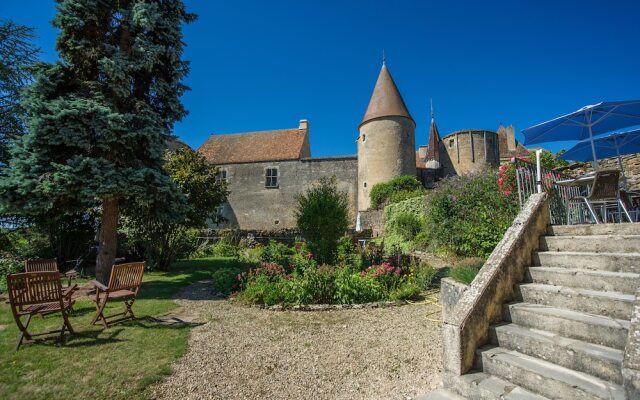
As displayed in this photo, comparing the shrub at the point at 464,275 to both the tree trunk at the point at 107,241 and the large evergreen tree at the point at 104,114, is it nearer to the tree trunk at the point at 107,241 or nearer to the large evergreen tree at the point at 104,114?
the large evergreen tree at the point at 104,114

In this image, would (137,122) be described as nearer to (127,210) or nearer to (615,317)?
(127,210)

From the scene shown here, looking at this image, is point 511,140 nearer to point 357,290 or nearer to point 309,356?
point 357,290

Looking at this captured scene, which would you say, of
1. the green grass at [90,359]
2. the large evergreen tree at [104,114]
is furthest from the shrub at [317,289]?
the large evergreen tree at [104,114]

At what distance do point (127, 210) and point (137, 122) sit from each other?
3100mm

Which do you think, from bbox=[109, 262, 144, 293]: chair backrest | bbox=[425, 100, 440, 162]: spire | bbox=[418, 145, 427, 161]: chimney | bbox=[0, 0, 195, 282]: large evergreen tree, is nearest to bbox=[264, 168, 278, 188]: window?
bbox=[425, 100, 440, 162]: spire

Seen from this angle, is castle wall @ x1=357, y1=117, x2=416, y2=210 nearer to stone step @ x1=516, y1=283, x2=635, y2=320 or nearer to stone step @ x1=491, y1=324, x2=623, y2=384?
stone step @ x1=516, y1=283, x2=635, y2=320

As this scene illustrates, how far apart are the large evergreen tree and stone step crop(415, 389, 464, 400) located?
25.5ft

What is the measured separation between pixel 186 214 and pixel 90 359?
7502mm

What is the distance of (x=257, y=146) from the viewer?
29344mm

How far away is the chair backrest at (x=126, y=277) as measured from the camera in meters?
5.43

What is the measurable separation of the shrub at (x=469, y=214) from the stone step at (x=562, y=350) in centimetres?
479

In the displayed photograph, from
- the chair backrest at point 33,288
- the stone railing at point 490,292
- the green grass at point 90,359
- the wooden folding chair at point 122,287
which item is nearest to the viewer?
the stone railing at point 490,292

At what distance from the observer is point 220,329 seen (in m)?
5.21

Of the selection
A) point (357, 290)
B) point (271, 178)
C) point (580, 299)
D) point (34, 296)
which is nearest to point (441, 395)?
point (580, 299)
